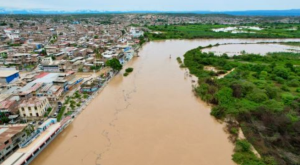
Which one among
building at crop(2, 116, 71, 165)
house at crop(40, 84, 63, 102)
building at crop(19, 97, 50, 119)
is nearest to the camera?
building at crop(2, 116, 71, 165)

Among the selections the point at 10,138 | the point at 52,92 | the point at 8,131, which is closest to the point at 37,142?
the point at 10,138

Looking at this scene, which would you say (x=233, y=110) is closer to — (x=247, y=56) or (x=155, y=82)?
(x=155, y=82)

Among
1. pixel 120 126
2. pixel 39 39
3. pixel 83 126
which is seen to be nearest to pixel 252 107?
pixel 120 126

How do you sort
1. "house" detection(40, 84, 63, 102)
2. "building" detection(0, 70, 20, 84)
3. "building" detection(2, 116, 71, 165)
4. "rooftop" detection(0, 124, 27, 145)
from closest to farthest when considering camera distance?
"building" detection(2, 116, 71, 165) → "rooftop" detection(0, 124, 27, 145) → "house" detection(40, 84, 63, 102) → "building" detection(0, 70, 20, 84)

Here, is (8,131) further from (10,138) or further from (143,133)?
(143,133)

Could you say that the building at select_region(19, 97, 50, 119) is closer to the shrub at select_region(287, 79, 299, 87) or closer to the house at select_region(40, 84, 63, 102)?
the house at select_region(40, 84, 63, 102)

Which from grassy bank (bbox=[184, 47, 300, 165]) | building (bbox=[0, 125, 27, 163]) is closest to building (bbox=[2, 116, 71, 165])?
building (bbox=[0, 125, 27, 163])
